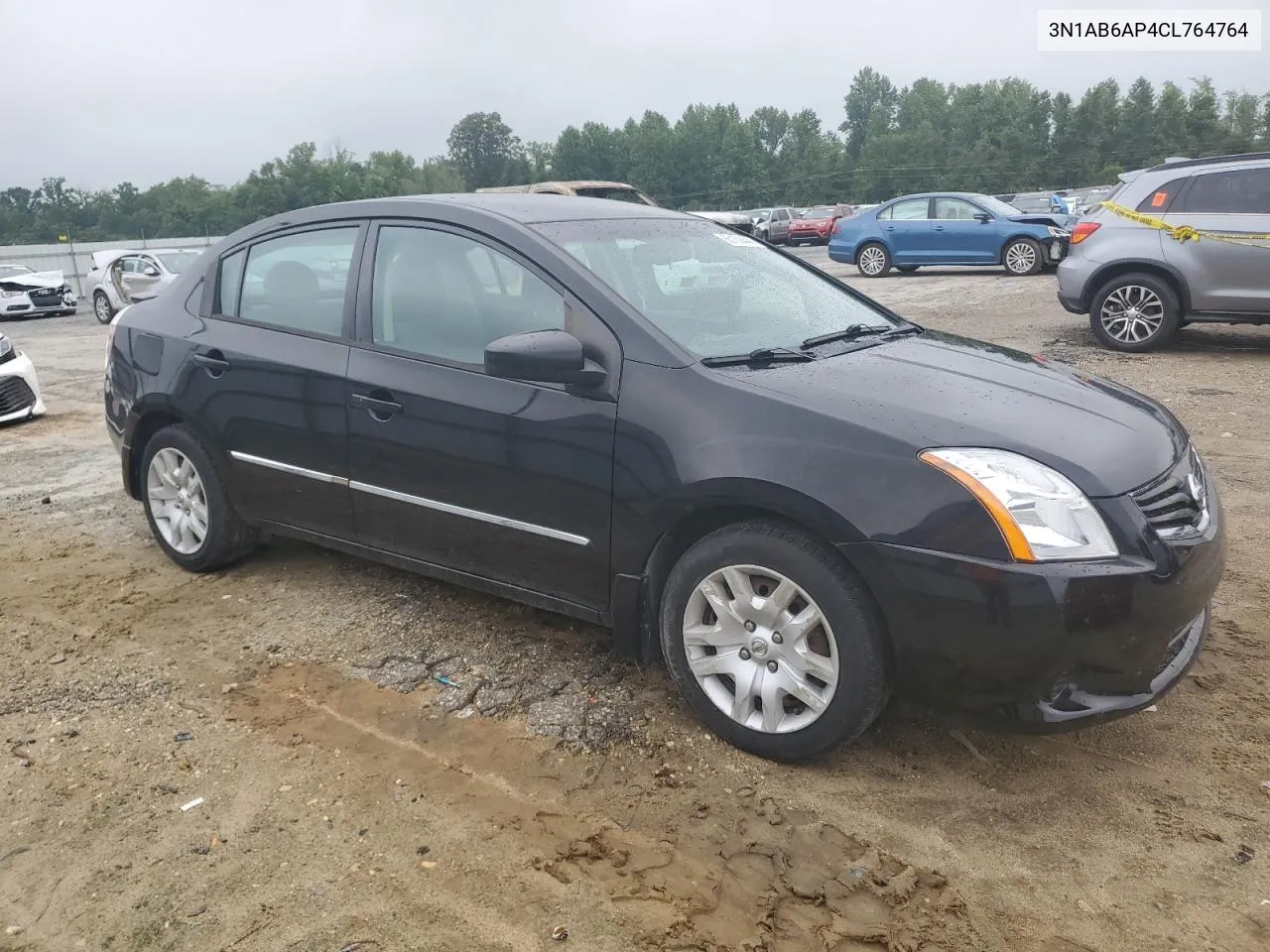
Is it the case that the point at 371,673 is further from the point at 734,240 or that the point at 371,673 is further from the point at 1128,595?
the point at 1128,595

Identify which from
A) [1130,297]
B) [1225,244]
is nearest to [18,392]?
[1130,297]

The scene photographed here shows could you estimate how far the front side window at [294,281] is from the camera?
4020mm

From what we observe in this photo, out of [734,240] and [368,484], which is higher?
[734,240]

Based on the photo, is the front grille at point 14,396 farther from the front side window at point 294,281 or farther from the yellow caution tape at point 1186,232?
the yellow caution tape at point 1186,232

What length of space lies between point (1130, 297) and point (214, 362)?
8304 mm

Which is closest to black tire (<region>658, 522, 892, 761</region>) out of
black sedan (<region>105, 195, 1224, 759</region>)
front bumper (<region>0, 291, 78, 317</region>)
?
black sedan (<region>105, 195, 1224, 759</region>)

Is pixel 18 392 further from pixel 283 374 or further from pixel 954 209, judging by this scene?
pixel 954 209

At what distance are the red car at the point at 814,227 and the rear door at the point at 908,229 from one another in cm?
1655

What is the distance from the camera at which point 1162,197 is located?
9.25 metres

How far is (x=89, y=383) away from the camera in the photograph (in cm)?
1108

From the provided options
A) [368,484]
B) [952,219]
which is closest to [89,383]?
[368,484]

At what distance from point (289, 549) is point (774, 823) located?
3073 millimetres

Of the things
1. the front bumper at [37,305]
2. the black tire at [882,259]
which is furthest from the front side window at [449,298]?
the front bumper at [37,305]

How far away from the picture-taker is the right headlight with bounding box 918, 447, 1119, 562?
263cm
